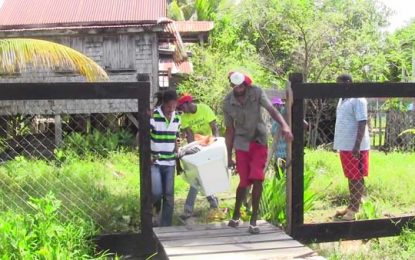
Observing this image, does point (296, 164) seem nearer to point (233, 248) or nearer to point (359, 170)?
point (233, 248)

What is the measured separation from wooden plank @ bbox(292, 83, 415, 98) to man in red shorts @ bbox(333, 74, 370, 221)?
0.71 meters

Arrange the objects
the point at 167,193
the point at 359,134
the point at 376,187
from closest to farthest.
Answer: the point at 167,193, the point at 359,134, the point at 376,187

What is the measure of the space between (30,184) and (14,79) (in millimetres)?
7458

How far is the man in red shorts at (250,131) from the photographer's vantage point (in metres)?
4.69

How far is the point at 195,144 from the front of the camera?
5.16 metres

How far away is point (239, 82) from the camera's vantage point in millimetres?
4582

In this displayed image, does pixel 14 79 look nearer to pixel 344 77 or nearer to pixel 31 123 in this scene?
pixel 31 123

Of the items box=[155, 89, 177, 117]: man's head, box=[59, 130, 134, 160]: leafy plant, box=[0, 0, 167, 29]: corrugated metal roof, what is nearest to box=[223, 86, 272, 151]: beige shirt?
box=[155, 89, 177, 117]: man's head

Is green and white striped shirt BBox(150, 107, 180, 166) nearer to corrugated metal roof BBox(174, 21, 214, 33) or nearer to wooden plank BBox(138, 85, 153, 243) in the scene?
wooden plank BBox(138, 85, 153, 243)

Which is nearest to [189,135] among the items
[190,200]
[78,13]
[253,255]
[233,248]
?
[190,200]

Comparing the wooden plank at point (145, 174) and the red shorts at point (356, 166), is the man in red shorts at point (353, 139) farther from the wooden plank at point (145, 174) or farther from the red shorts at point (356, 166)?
the wooden plank at point (145, 174)

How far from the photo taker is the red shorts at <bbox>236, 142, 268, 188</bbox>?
4750 mm

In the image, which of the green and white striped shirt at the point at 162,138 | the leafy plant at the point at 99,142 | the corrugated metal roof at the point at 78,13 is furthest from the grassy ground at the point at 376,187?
the corrugated metal roof at the point at 78,13

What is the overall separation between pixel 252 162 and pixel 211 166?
1.35 ft
